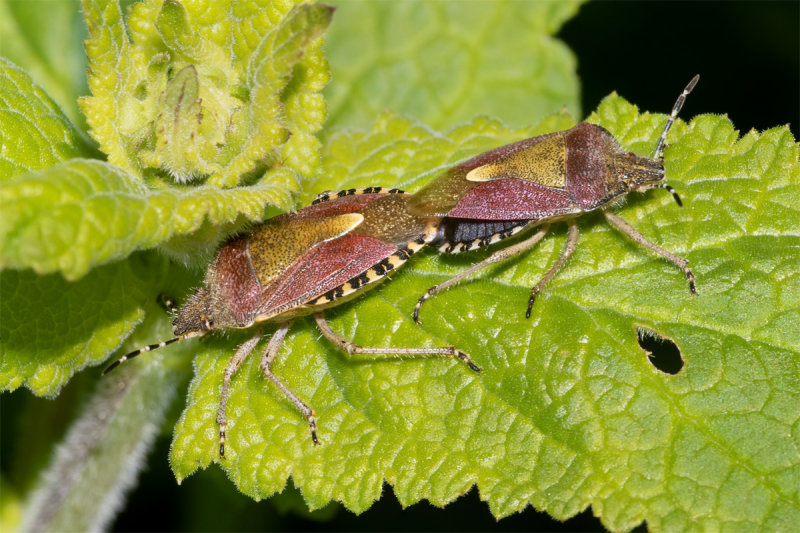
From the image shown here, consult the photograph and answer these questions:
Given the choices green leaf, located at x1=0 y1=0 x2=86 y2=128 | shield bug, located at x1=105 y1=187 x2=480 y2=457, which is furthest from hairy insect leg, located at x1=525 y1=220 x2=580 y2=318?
green leaf, located at x1=0 y1=0 x2=86 y2=128

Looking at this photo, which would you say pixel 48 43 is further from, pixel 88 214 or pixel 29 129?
pixel 88 214

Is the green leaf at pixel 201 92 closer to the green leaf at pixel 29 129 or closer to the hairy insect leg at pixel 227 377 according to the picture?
the green leaf at pixel 29 129

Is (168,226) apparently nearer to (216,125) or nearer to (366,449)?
(216,125)

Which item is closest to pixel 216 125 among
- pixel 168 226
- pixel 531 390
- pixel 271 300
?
pixel 168 226

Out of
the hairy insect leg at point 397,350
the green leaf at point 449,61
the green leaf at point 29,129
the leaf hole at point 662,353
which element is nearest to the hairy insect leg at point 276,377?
the hairy insect leg at point 397,350

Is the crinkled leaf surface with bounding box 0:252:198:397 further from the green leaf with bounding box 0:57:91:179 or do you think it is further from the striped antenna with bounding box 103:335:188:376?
the green leaf with bounding box 0:57:91:179
